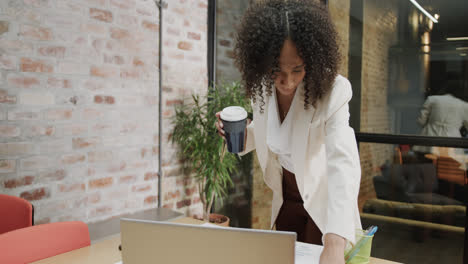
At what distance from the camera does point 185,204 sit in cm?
320

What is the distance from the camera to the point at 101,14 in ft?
8.24

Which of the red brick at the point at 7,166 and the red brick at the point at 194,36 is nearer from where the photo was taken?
the red brick at the point at 7,166

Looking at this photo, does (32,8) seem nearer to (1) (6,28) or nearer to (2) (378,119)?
(1) (6,28)

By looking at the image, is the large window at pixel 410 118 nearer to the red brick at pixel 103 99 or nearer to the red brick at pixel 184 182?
the red brick at pixel 184 182

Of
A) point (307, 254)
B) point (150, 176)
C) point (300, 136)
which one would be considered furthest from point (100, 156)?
point (307, 254)

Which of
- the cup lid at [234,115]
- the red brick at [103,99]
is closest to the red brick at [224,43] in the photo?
the red brick at [103,99]

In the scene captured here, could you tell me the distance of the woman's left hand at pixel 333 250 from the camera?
3.05 feet

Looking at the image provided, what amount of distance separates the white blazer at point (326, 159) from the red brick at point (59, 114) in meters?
1.40

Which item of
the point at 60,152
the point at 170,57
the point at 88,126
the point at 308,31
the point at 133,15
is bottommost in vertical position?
the point at 60,152

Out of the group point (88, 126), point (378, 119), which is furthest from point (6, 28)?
point (378, 119)

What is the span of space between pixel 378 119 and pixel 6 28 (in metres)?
2.34

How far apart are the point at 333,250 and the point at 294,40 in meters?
0.59

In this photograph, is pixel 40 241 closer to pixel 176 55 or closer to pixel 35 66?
pixel 35 66

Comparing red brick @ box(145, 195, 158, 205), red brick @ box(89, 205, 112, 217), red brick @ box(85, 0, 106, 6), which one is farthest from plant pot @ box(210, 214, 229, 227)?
red brick @ box(85, 0, 106, 6)
